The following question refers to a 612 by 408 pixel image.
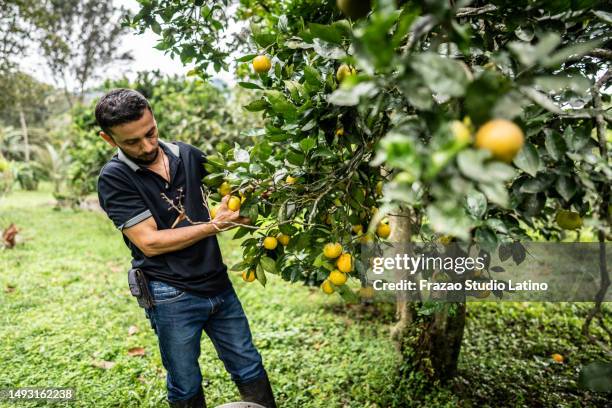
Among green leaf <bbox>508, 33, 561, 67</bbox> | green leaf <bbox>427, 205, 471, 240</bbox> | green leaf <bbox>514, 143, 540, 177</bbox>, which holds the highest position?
green leaf <bbox>508, 33, 561, 67</bbox>

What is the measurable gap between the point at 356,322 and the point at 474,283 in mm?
1788

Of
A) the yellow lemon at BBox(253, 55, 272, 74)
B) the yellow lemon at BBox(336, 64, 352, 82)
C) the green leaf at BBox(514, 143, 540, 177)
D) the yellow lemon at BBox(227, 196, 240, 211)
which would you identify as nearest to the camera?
the green leaf at BBox(514, 143, 540, 177)

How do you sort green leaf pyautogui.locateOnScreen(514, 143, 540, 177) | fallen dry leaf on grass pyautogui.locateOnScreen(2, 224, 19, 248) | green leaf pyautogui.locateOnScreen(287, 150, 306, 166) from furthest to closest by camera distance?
1. fallen dry leaf on grass pyautogui.locateOnScreen(2, 224, 19, 248)
2. green leaf pyautogui.locateOnScreen(287, 150, 306, 166)
3. green leaf pyautogui.locateOnScreen(514, 143, 540, 177)

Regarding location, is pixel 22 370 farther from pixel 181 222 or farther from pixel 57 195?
pixel 57 195

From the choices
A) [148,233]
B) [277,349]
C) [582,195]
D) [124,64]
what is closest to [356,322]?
[277,349]

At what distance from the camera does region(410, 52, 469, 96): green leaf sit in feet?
1.97

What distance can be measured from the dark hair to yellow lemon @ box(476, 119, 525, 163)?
136cm

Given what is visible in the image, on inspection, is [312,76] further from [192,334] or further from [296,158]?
[192,334]

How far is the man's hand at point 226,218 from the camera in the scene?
1569mm

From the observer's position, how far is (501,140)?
0.56m

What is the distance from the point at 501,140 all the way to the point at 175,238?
1345mm

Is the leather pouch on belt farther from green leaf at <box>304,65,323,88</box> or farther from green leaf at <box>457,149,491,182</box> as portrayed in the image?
green leaf at <box>457,149,491,182</box>

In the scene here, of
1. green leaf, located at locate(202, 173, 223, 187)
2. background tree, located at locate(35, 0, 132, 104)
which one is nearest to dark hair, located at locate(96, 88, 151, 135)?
green leaf, located at locate(202, 173, 223, 187)

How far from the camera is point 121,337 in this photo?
3.20 meters
